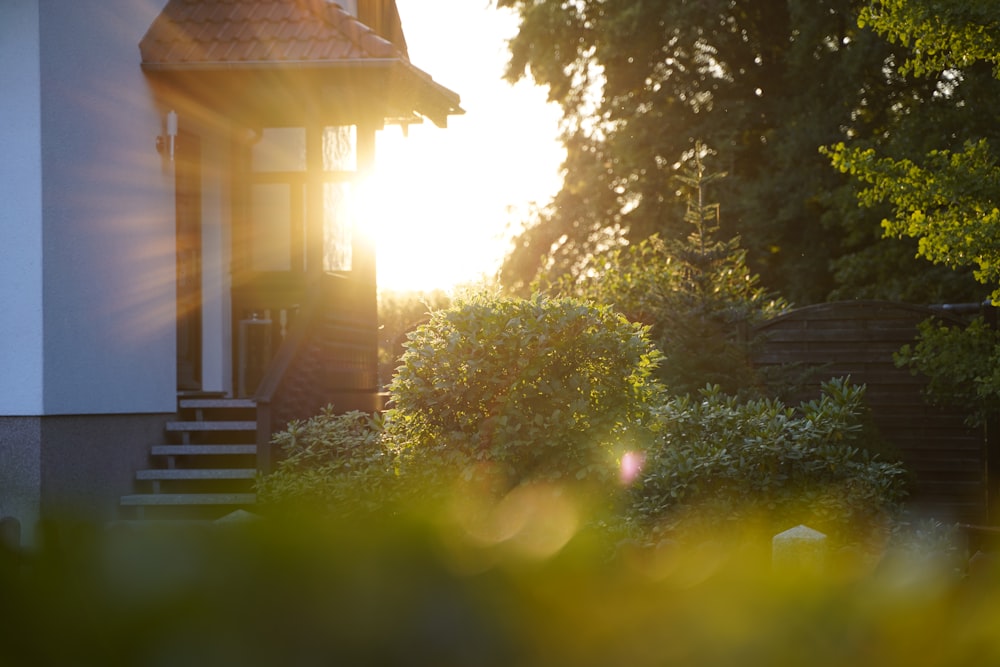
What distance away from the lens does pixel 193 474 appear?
32.5ft

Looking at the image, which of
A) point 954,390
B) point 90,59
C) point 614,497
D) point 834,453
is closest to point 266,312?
point 90,59

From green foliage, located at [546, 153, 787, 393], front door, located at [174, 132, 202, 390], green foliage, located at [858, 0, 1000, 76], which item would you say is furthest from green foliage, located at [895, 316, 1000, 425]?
front door, located at [174, 132, 202, 390]

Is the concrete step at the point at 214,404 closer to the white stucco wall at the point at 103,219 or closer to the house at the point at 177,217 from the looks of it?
the house at the point at 177,217

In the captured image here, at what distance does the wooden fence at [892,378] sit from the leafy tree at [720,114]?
5902mm

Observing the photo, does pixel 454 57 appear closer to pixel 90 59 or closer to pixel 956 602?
pixel 90 59

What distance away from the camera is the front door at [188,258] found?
35.9 ft

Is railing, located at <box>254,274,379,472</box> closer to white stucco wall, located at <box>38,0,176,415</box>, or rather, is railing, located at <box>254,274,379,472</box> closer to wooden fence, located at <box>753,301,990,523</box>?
white stucco wall, located at <box>38,0,176,415</box>

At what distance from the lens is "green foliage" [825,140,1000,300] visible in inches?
423

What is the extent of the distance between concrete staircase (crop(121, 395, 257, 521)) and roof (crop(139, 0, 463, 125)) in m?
2.91

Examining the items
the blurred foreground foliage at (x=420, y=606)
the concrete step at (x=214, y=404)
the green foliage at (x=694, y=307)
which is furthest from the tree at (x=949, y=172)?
the blurred foreground foliage at (x=420, y=606)

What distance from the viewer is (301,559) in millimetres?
1005

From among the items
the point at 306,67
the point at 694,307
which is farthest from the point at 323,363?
the point at 694,307

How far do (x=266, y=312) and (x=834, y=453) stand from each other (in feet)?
19.9

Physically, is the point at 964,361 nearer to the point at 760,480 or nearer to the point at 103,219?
the point at 760,480
